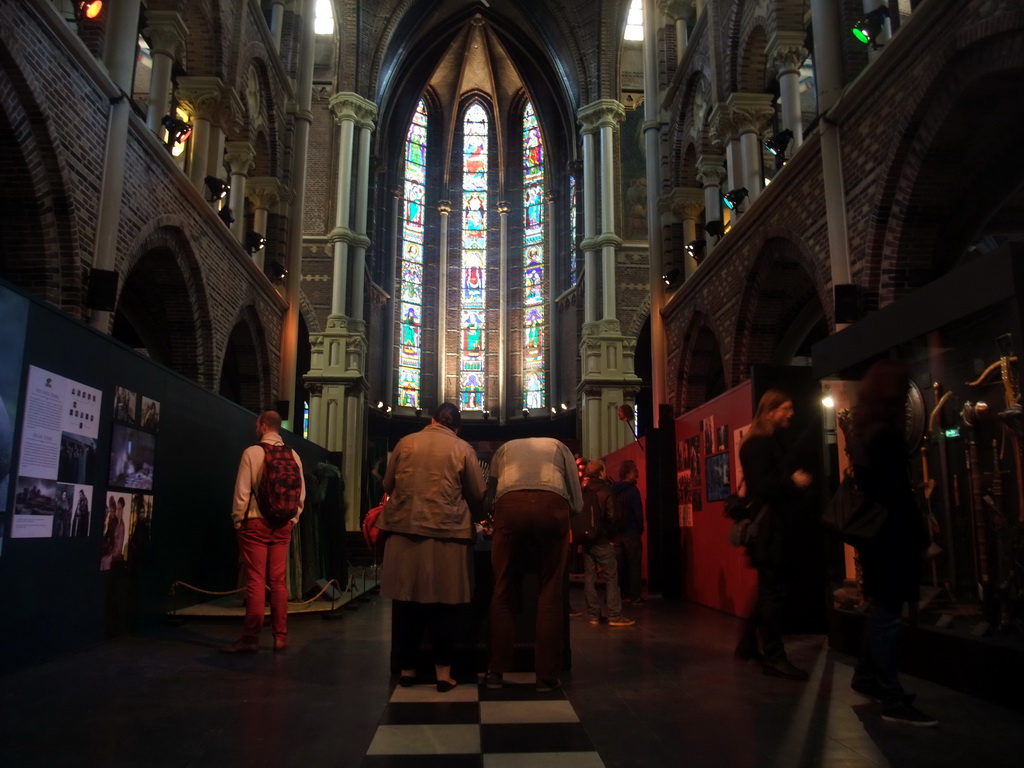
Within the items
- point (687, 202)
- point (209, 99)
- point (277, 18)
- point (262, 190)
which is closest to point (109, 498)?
point (209, 99)

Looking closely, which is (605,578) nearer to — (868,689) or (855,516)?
(868,689)

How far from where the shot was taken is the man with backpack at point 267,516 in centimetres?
575

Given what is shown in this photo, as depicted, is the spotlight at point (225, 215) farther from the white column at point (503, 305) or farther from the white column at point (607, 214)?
the white column at point (503, 305)

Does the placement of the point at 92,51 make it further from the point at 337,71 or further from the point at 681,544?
the point at 337,71

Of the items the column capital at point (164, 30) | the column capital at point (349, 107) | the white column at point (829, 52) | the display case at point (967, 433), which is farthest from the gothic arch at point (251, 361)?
the column capital at point (349, 107)

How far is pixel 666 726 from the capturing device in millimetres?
3541

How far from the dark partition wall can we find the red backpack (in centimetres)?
122

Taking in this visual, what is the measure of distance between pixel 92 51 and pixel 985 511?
8.69 metres

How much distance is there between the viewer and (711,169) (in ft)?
45.5

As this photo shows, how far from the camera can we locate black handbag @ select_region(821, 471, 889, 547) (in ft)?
12.3

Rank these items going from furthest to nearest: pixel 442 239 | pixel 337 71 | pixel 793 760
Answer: pixel 442 239
pixel 337 71
pixel 793 760

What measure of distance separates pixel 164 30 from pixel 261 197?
4700 mm

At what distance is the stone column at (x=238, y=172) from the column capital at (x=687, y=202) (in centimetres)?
742

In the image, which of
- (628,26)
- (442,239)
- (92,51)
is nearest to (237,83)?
(92,51)
